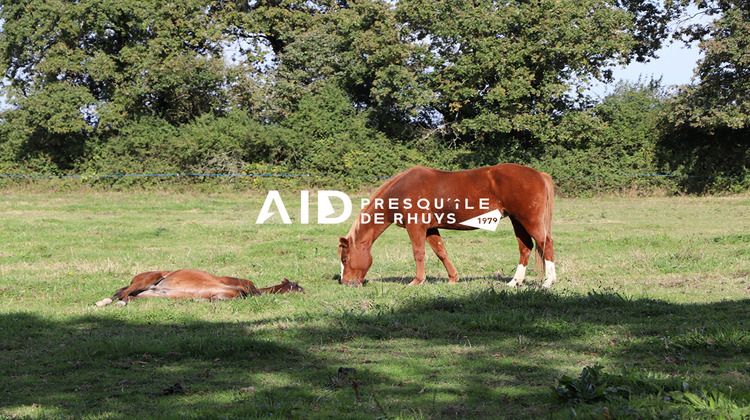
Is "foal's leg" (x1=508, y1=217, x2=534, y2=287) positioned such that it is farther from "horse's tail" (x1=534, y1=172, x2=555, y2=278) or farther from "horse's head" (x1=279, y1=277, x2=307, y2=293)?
"horse's head" (x1=279, y1=277, x2=307, y2=293)

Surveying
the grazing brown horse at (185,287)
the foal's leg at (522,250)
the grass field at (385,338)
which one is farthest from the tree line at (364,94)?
the grazing brown horse at (185,287)

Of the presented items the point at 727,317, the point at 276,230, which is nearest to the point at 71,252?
the point at 276,230

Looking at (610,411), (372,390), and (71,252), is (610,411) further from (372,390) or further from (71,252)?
(71,252)

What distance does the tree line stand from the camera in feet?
93.6

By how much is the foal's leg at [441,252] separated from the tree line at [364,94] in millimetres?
18828

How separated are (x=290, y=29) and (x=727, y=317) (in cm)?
2947

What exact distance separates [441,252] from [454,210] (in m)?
0.69

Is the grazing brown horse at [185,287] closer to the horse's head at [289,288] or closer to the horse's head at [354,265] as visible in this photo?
the horse's head at [289,288]

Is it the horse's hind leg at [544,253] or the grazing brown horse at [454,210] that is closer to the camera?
the horse's hind leg at [544,253]

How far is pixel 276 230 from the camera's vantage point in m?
17.8

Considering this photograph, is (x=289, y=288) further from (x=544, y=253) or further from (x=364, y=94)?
(x=364, y=94)

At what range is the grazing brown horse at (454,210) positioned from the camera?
1002 centimetres

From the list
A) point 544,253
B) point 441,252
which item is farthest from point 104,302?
point 544,253

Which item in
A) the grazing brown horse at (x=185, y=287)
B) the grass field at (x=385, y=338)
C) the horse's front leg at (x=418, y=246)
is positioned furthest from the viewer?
the horse's front leg at (x=418, y=246)
